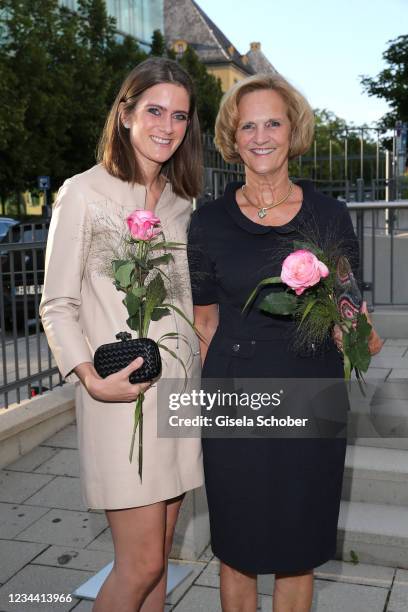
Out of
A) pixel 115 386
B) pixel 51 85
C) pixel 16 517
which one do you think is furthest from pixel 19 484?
pixel 51 85

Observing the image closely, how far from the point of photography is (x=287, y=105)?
2.73 m

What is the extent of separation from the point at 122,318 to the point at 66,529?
235cm

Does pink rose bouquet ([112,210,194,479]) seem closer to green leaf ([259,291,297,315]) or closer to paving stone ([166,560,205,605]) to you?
green leaf ([259,291,297,315])

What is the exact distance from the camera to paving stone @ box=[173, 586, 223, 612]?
351 centimetres

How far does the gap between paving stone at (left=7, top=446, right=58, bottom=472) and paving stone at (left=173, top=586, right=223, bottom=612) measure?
1886mm

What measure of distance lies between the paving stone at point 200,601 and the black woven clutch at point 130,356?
1.71 metres

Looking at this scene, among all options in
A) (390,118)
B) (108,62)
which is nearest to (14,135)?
(108,62)

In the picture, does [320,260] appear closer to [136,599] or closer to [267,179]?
[267,179]

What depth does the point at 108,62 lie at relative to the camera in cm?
3416

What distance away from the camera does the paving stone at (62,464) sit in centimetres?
511

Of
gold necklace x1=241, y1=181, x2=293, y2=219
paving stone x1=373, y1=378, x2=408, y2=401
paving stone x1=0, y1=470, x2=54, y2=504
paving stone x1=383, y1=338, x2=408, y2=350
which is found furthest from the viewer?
paving stone x1=383, y1=338, x2=408, y2=350

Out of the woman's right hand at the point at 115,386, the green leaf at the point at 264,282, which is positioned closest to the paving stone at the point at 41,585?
the woman's right hand at the point at 115,386

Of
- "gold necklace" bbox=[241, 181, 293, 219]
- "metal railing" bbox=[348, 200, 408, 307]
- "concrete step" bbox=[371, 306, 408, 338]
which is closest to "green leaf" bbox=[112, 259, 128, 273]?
"gold necklace" bbox=[241, 181, 293, 219]

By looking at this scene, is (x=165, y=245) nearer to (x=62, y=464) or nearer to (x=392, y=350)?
(x=62, y=464)
